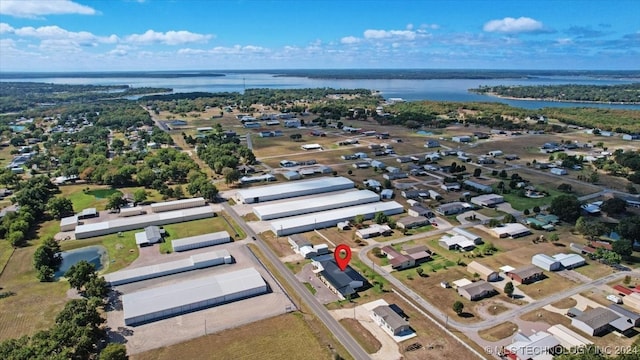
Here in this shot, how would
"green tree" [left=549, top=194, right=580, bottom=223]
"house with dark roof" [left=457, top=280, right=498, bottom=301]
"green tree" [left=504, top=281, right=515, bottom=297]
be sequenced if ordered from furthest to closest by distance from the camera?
1. "green tree" [left=549, top=194, right=580, bottom=223]
2. "green tree" [left=504, top=281, right=515, bottom=297]
3. "house with dark roof" [left=457, top=280, right=498, bottom=301]

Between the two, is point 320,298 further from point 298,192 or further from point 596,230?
point 596,230

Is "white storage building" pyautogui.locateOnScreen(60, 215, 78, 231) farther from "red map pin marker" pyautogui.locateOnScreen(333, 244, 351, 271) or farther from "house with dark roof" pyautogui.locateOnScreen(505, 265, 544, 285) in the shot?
"house with dark roof" pyautogui.locateOnScreen(505, 265, 544, 285)

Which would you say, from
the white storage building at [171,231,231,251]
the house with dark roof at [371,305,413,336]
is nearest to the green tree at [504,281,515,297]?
the house with dark roof at [371,305,413,336]

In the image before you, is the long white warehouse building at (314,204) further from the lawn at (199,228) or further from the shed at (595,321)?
the shed at (595,321)

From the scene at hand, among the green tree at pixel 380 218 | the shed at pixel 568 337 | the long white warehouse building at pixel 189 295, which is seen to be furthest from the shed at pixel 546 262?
the long white warehouse building at pixel 189 295

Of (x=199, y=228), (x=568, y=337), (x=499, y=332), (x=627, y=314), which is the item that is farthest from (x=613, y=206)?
(x=199, y=228)
